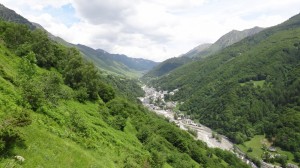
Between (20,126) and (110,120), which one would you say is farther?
(110,120)

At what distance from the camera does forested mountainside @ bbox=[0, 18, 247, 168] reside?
1027 inches

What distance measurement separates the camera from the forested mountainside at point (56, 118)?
85.6 ft

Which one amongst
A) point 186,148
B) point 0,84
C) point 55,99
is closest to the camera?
point 0,84

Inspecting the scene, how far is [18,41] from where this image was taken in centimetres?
7544

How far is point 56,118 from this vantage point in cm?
3947

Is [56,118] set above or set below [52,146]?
above

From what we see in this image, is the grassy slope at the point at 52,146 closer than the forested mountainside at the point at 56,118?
Yes

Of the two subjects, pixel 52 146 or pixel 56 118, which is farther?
pixel 56 118

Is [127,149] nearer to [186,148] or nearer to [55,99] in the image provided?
[55,99]

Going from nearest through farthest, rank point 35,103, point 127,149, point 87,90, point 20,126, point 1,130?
point 1,130 → point 20,126 → point 35,103 → point 127,149 → point 87,90

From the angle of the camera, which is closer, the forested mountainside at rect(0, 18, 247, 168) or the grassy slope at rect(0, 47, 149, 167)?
the grassy slope at rect(0, 47, 149, 167)

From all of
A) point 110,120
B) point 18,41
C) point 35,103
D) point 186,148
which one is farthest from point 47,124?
point 186,148

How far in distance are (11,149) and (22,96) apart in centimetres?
1389

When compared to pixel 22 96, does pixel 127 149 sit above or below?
below
